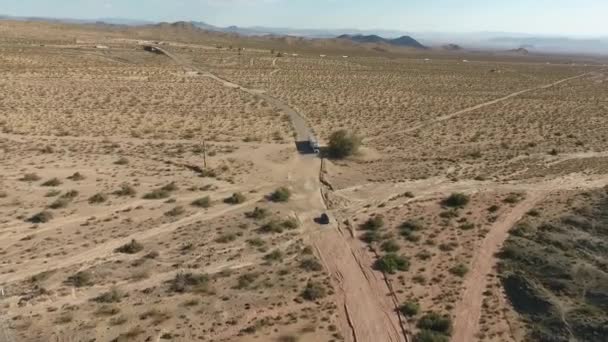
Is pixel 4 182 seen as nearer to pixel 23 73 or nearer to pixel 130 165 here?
pixel 130 165

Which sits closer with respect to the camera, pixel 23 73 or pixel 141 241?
pixel 141 241

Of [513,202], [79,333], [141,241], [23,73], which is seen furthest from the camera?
[23,73]

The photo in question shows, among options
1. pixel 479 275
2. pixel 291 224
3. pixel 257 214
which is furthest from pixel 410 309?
pixel 257 214

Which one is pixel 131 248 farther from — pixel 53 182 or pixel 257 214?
pixel 53 182

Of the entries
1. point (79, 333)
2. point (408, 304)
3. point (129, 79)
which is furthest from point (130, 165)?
point (129, 79)

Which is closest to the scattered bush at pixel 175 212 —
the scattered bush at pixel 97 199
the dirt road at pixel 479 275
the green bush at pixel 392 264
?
the scattered bush at pixel 97 199

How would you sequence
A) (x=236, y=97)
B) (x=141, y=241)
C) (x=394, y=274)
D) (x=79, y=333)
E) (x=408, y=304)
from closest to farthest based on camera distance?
(x=79, y=333)
(x=408, y=304)
(x=394, y=274)
(x=141, y=241)
(x=236, y=97)
